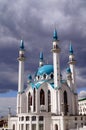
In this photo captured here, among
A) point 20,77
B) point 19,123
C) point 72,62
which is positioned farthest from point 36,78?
point 19,123

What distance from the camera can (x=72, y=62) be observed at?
64.2 metres

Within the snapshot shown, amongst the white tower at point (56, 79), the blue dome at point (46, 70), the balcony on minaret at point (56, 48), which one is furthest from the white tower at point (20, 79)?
the balcony on minaret at point (56, 48)

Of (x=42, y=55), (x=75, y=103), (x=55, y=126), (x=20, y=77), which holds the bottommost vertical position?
(x=55, y=126)

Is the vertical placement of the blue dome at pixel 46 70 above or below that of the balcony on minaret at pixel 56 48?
below

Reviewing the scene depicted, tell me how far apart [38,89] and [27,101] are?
5.61m

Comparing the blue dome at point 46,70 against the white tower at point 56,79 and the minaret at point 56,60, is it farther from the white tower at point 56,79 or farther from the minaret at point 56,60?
the white tower at point 56,79

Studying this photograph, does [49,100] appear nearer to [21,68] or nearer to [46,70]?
[46,70]

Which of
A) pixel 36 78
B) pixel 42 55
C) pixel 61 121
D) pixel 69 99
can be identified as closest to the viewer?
pixel 61 121

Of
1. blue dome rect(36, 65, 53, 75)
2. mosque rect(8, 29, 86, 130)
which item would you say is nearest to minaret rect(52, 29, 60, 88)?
mosque rect(8, 29, 86, 130)

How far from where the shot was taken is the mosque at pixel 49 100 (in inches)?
2106

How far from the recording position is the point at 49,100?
5988 centimetres

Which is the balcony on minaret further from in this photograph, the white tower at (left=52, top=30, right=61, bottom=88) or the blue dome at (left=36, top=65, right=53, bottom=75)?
the blue dome at (left=36, top=65, right=53, bottom=75)

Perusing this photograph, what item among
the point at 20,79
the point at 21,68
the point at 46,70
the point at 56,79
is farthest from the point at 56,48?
the point at 20,79

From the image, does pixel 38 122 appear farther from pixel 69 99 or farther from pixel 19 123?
pixel 69 99
